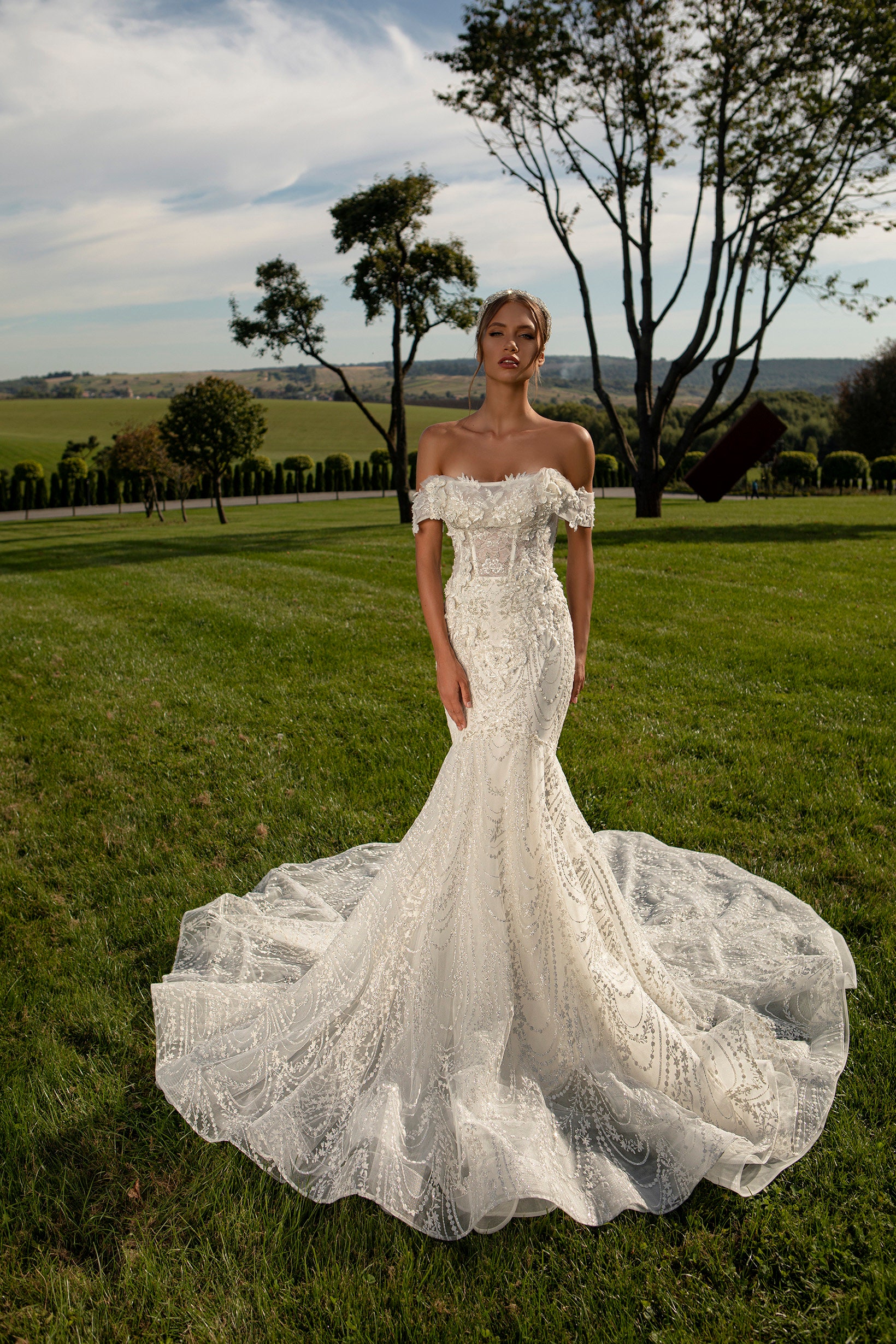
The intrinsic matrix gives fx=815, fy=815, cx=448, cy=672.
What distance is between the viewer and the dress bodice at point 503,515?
3291 millimetres

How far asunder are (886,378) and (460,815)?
71.1 metres

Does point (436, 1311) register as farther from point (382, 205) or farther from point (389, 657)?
point (382, 205)

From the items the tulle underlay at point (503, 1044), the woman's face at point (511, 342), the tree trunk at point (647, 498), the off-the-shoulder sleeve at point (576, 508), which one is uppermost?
the tree trunk at point (647, 498)

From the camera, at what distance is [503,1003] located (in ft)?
11.0

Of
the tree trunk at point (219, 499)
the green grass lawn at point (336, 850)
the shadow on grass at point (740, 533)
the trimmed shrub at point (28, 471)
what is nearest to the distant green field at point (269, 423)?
the trimmed shrub at point (28, 471)

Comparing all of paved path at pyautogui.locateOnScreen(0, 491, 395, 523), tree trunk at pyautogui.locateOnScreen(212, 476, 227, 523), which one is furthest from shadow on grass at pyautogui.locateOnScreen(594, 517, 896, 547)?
paved path at pyautogui.locateOnScreen(0, 491, 395, 523)

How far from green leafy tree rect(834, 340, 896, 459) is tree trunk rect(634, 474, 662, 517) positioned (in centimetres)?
4156

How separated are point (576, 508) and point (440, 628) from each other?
0.77 m

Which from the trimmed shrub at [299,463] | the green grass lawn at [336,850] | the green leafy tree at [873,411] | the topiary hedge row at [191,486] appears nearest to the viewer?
the green grass lawn at [336,850]

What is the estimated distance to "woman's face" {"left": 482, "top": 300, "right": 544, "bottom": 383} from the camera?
3.36 metres

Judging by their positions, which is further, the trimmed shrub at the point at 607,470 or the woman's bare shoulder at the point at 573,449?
the trimmed shrub at the point at 607,470

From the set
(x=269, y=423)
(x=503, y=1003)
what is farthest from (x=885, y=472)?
(x=269, y=423)

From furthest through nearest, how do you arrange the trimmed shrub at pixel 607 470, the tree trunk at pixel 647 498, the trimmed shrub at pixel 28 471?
the trimmed shrub at pixel 607 470 < the trimmed shrub at pixel 28 471 < the tree trunk at pixel 647 498

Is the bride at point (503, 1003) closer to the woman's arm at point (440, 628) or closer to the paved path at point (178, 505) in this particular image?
the woman's arm at point (440, 628)
